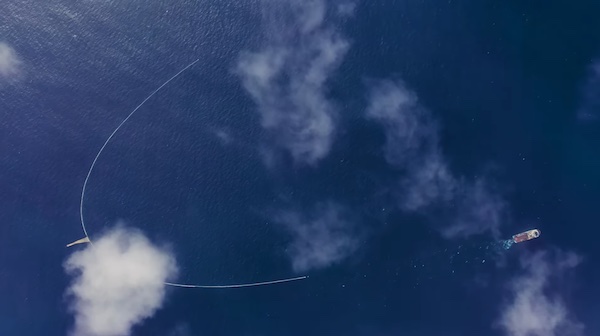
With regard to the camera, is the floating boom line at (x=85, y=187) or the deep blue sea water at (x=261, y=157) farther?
the floating boom line at (x=85, y=187)

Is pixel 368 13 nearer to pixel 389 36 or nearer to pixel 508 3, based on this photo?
pixel 389 36

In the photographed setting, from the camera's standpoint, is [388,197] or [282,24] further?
[282,24]

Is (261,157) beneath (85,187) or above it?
above

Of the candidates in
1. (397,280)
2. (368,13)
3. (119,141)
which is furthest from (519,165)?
(119,141)

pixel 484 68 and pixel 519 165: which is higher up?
pixel 484 68

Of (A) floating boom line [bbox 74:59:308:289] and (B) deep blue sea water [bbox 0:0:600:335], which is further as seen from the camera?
(A) floating boom line [bbox 74:59:308:289]

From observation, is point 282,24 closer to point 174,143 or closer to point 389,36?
point 389,36

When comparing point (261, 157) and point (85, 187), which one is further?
point (261, 157)

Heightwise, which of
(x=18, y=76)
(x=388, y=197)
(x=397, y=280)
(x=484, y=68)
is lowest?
(x=397, y=280)
